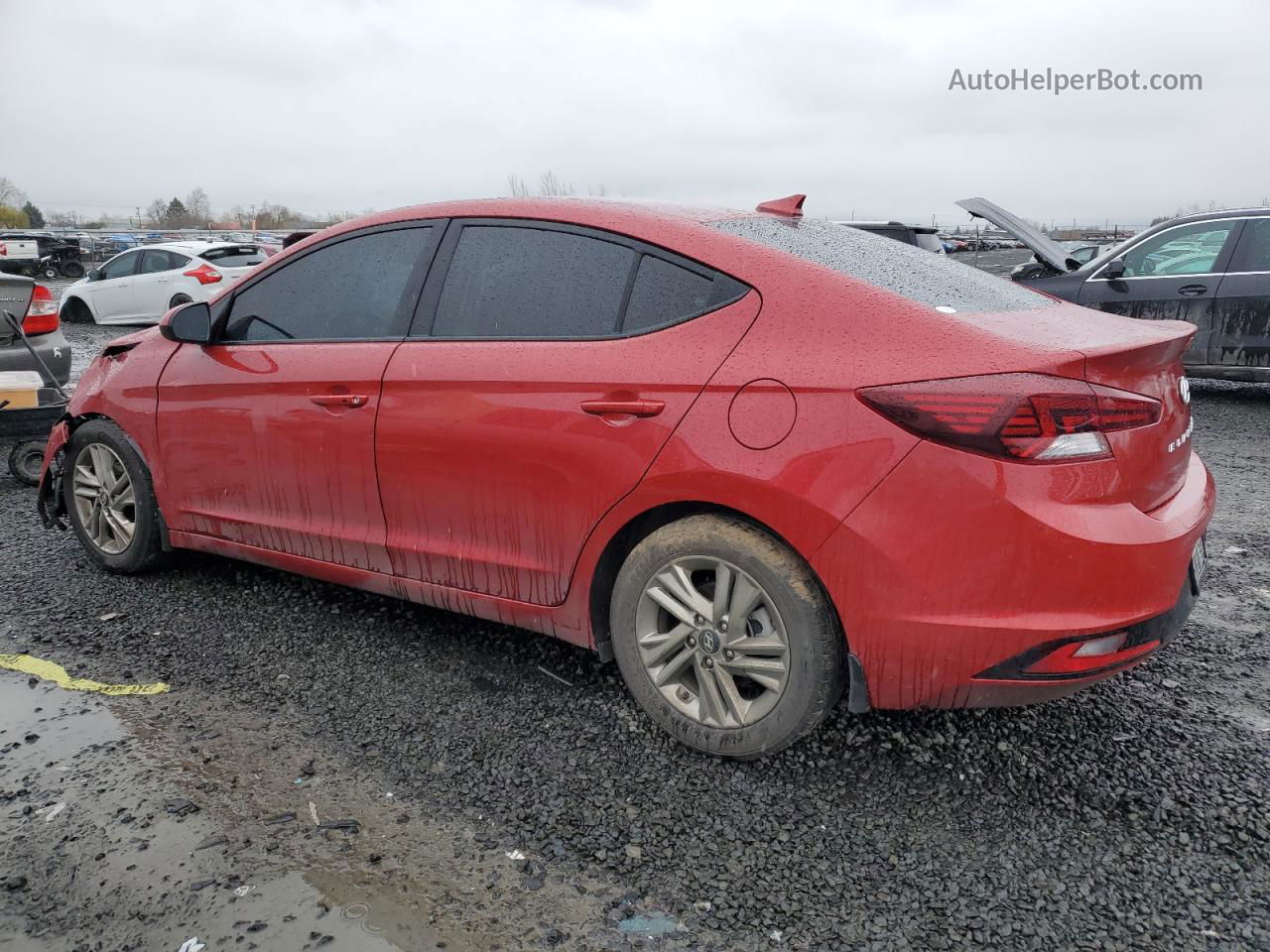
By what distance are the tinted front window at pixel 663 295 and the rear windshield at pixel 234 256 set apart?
1561 centimetres

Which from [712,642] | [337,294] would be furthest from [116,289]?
[712,642]

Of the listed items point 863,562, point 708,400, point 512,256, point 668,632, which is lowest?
point 668,632

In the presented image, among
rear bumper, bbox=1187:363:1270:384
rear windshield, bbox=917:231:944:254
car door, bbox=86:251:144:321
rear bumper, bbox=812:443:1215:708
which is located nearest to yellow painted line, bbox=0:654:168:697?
rear bumper, bbox=812:443:1215:708

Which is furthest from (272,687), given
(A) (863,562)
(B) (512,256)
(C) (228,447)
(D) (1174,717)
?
(D) (1174,717)

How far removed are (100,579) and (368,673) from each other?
1734 mm

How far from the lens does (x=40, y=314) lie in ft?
22.7

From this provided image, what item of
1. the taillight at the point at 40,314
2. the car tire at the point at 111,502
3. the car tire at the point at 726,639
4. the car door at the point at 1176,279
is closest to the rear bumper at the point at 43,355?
the taillight at the point at 40,314

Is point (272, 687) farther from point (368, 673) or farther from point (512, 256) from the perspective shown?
point (512, 256)

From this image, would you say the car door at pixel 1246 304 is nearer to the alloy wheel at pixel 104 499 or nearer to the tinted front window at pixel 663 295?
the tinted front window at pixel 663 295

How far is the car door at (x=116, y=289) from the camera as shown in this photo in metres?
17.2

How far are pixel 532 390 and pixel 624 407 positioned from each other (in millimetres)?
330

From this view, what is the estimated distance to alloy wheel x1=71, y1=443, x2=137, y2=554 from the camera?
4215 millimetres

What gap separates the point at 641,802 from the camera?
8.47ft

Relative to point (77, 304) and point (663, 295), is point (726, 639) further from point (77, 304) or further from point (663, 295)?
point (77, 304)
